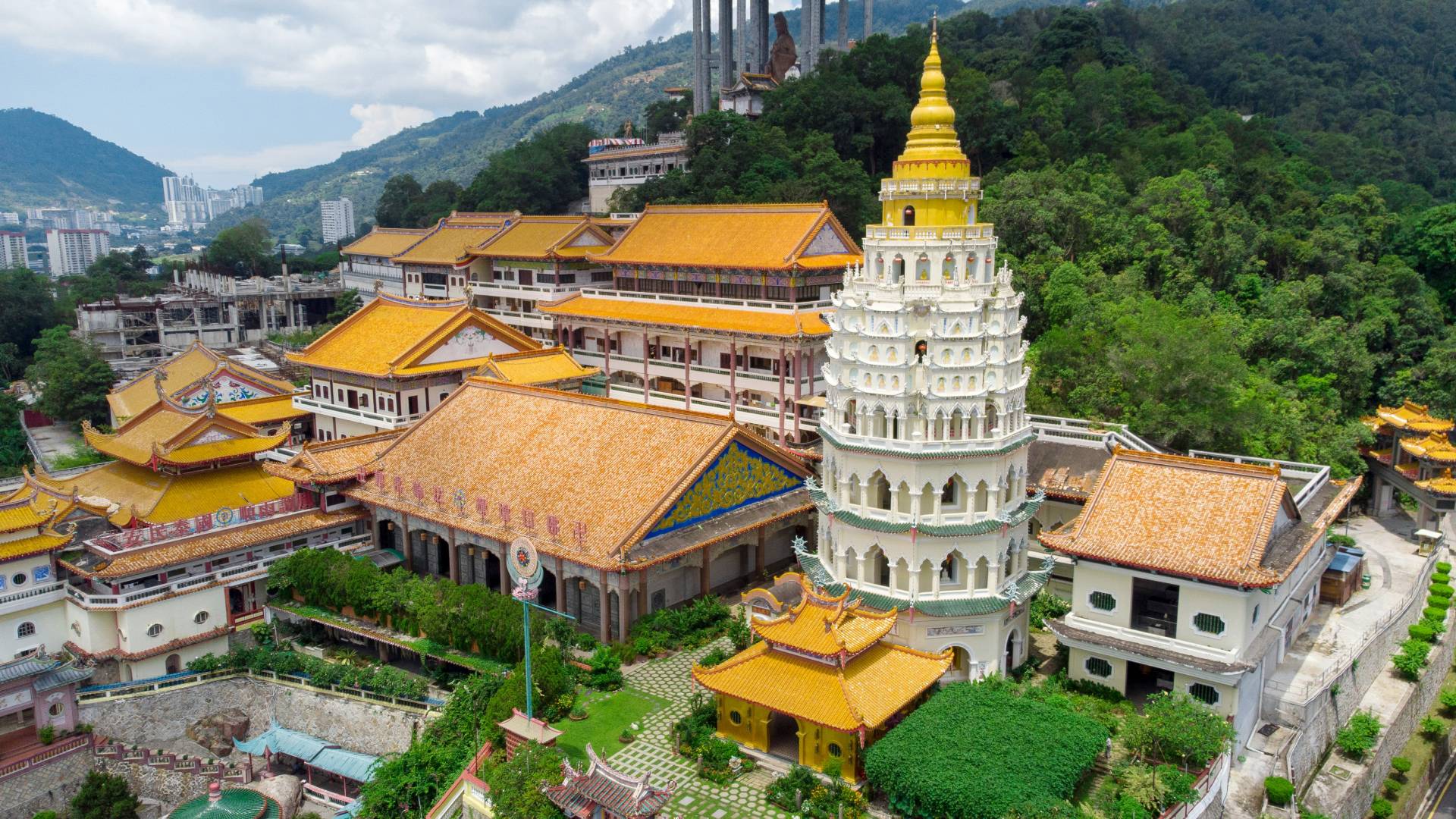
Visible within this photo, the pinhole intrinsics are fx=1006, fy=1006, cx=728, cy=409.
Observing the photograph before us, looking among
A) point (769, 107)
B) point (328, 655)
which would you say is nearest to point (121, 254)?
point (769, 107)

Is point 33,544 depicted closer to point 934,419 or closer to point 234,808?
point 234,808

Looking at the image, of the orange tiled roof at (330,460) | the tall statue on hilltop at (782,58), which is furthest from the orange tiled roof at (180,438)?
the tall statue on hilltop at (782,58)

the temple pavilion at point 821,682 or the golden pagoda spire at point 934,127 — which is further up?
the golden pagoda spire at point 934,127

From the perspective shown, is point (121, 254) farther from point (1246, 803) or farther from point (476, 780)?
point (1246, 803)

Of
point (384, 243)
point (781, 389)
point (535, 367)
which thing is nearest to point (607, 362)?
point (535, 367)

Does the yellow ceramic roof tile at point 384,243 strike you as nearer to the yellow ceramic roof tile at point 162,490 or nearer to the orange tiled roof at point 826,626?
the yellow ceramic roof tile at point 162,490

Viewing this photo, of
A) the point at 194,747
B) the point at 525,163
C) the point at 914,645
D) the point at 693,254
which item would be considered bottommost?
the point at 194,747
